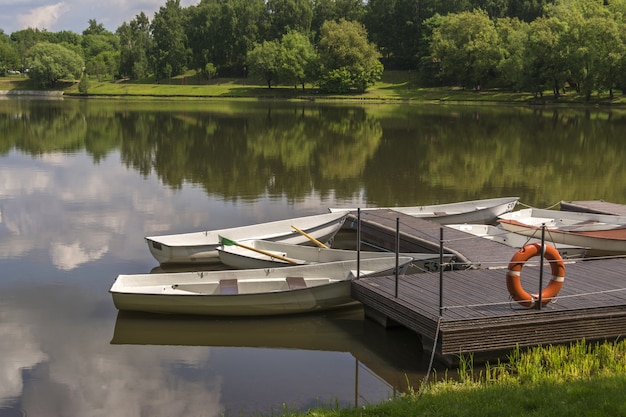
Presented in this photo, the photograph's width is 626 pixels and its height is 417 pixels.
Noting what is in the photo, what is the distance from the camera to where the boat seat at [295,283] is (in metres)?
15.8

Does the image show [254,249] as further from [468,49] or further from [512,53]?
[512,53]

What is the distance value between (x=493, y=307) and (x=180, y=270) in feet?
30.1

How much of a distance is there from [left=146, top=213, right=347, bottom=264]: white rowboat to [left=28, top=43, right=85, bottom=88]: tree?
13576 cm

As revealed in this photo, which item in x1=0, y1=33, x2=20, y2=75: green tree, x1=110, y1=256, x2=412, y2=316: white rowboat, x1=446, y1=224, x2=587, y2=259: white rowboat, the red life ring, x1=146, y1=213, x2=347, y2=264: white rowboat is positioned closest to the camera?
the red life ring

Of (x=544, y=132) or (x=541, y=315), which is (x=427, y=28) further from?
(x=541, y=315)

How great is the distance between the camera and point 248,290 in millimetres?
15531

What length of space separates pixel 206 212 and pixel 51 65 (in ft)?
426

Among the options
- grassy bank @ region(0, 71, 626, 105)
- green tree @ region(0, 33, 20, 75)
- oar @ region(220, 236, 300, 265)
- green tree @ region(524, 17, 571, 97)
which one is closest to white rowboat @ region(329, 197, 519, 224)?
oar @ region(220, 236, 300, 265)

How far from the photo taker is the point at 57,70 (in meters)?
145

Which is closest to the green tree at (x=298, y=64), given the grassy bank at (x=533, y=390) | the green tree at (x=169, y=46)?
the green tree at (x=169, y=46)

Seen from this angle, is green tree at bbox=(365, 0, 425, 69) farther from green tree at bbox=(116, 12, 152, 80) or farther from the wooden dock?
the wooden dock

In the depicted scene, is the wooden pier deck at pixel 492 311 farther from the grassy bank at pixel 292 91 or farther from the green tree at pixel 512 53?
the green tree at pixel 512 53

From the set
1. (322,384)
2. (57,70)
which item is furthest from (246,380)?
(57,70)

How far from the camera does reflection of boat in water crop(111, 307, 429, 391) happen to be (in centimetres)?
1357
